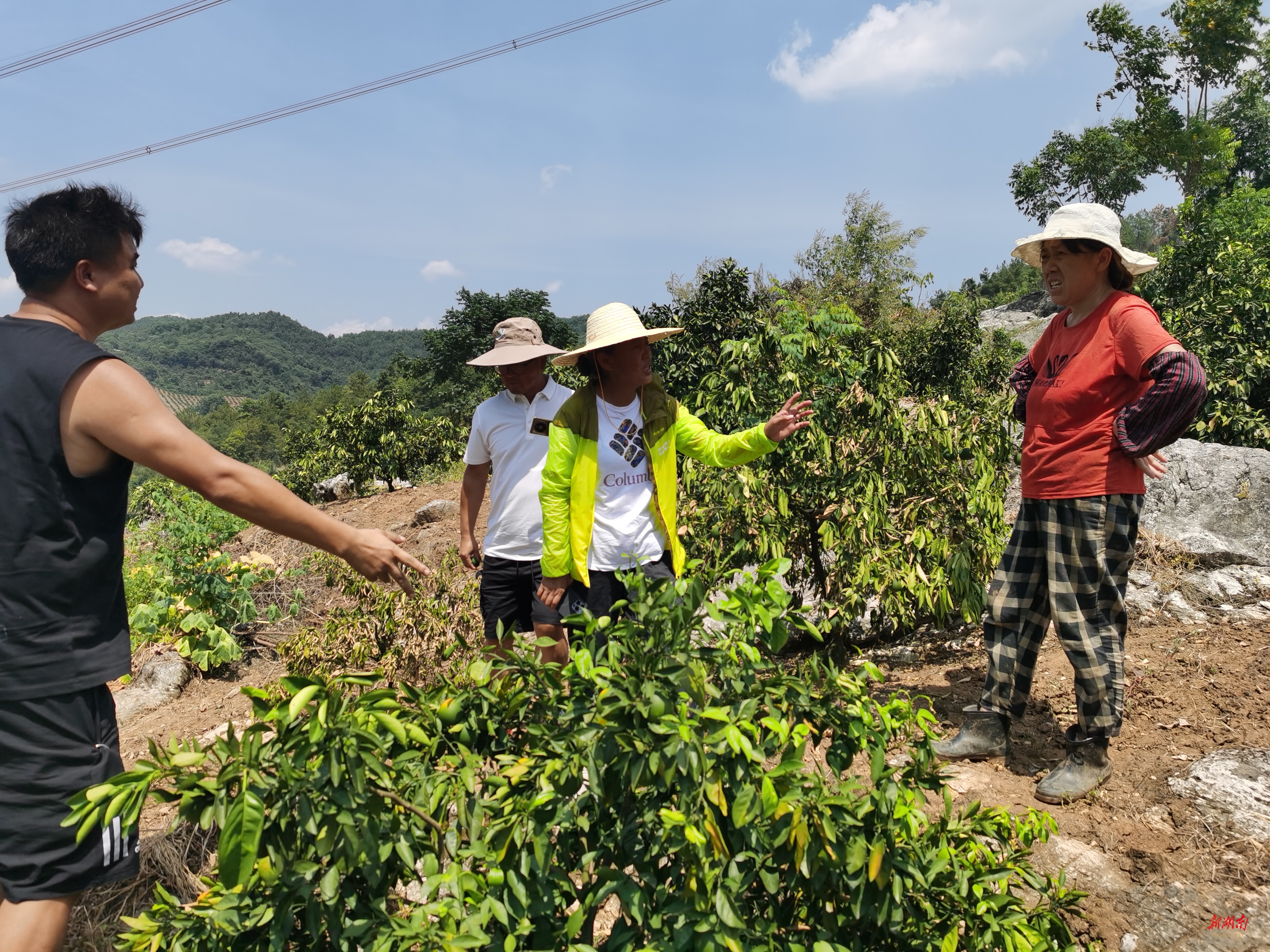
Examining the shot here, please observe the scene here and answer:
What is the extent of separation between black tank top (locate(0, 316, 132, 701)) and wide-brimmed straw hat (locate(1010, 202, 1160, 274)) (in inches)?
105

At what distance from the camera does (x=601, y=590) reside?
9.39ft

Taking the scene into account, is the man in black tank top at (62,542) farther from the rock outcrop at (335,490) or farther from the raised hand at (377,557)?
the rock outcrop at (335,490)

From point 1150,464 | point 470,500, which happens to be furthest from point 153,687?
point 1150,464

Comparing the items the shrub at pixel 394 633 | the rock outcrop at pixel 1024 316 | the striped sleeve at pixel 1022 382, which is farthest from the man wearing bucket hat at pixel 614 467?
the rock outcrop at pixel 1024 316

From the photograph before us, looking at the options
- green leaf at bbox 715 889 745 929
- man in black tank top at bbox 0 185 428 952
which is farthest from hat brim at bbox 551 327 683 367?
green leaf at bbox 715 889 745 929

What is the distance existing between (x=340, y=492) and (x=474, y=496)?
37.0 feet

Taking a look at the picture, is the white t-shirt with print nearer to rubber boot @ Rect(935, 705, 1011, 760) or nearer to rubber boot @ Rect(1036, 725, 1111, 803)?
rubber boot @ Rect(935, 705, 1011, 760)

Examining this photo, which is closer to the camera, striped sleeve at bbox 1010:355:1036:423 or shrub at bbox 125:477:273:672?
striped sleeve at bbox 1010:355:1036:423

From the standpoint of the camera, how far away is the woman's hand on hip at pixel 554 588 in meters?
2.86

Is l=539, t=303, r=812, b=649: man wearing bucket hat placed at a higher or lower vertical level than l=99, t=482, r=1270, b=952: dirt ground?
higher

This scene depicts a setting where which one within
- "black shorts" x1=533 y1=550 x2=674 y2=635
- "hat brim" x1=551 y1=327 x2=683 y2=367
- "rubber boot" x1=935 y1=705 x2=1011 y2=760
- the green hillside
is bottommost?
"rubber boot" x1=935 y1=705 x2=1011 y2=760

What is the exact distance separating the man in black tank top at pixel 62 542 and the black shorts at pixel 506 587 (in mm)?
1451

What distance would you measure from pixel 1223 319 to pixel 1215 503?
276 centimetres

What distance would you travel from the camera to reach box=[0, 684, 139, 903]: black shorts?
1.75 meters
